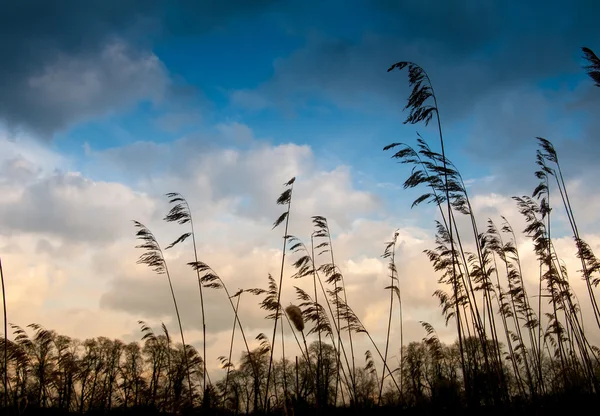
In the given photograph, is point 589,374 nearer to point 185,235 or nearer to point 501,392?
point 501,392

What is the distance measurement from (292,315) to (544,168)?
7.09m

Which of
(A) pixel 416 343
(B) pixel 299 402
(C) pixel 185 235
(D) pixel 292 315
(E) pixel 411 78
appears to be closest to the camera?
(D) pixel 292 315

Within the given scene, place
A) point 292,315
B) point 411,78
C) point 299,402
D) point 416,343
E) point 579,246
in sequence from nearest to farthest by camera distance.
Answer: point 292,315
point 299,402
point 411,78
point 579,246
point 416,343

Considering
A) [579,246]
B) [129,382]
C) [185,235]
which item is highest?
[185,235]

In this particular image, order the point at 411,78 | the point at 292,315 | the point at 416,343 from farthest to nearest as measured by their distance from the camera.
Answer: the point at 416,343 → the point at 411,78 → the point at 292,315

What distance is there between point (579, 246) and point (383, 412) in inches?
240

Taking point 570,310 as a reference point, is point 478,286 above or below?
above

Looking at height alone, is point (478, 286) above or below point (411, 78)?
below

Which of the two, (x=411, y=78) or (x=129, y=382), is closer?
(x=411, y=78)

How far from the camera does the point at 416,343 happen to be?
Result: 30688mm

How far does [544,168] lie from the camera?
8.30 metres

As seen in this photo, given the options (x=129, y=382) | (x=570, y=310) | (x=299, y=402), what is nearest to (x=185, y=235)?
(x=129, y=382)

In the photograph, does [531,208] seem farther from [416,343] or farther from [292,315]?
[416,343]

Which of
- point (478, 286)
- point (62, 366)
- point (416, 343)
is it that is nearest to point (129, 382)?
point (62, 366)
